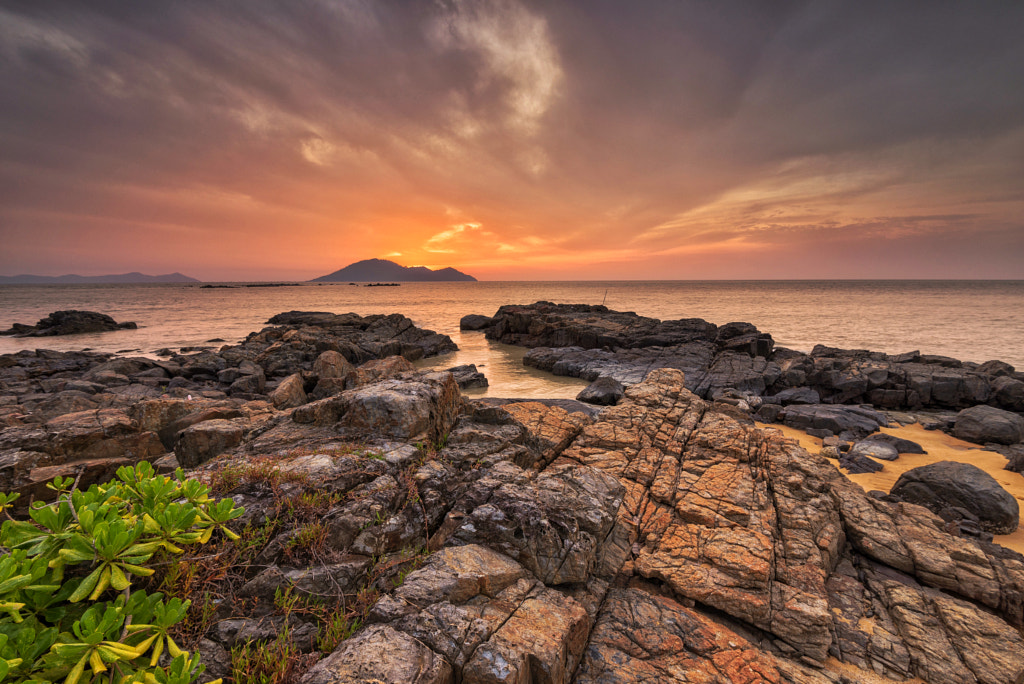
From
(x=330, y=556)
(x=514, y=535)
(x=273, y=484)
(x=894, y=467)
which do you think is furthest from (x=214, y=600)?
(x=894, y=467)

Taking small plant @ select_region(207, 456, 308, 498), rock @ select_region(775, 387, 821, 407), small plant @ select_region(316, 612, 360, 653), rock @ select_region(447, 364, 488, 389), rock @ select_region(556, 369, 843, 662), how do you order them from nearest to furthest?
small plant @ select_region(316, 612, 360, 653), small plant @ select_region(207, 456, 308, 498), rock @ select_region(556, 369, 843, 662), rock @ select_region(775, 387, 821, 407), rock @ select_region(447, 364, 488, 389)

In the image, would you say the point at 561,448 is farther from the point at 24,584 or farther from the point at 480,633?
the point at 24,584

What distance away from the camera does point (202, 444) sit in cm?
603

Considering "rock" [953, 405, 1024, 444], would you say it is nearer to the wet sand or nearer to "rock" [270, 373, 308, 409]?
the wet sand

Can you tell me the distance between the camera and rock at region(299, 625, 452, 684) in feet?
8.96

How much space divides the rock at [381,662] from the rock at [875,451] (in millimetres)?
15336

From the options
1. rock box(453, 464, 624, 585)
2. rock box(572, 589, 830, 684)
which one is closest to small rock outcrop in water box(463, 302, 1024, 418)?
rock box(572, 589, 830, 684)

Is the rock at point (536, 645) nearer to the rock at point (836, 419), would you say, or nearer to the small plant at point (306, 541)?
the small plant at point (306, 541)

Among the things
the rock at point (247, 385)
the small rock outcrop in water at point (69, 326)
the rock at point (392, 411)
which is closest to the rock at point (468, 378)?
the rock at point (247, 385)

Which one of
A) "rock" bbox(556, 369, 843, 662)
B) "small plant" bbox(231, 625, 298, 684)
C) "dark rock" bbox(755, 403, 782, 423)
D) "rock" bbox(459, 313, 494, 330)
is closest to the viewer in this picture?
"small plant" bbox(231, 625, 298, 684)

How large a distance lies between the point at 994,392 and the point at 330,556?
3059 centimetres

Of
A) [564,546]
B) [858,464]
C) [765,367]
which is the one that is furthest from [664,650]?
[765,367]

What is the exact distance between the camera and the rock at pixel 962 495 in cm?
866

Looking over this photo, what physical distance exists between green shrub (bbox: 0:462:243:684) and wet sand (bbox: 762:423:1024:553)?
14526 mm
